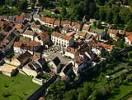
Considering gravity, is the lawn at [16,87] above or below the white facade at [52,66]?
below

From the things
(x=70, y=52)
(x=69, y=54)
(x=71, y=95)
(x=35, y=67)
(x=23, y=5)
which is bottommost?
(x=71, y=95)

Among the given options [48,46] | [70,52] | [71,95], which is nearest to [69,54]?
[70,52]

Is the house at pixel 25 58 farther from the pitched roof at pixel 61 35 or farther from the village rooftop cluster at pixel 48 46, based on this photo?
the pitched roof at pixel 61 35

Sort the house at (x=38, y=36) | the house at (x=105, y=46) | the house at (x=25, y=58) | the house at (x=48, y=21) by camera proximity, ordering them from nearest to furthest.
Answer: the house at (x=25, y=58) → the house at (x=105, y=46) → the house at (x=38, y=36) → the house at (x=48, y=21)

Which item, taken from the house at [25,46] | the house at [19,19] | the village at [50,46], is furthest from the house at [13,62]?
the house at [19,19]

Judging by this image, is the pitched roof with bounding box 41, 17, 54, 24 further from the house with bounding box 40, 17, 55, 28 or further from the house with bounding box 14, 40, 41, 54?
the house with bounding box 14, 40, 41, 54

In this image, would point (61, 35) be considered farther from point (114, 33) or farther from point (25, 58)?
point (114, 33)

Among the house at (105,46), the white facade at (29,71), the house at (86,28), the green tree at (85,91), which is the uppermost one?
the house at (86,28)

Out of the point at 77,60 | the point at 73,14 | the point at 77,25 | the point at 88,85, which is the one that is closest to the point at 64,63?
the point at 77,60
